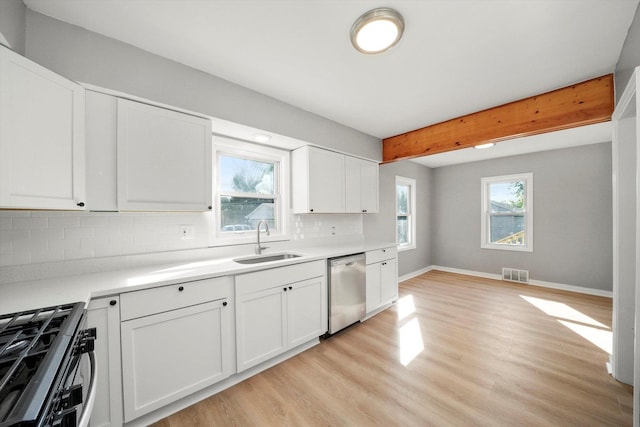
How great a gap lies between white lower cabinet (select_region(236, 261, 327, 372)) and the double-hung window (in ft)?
2.30

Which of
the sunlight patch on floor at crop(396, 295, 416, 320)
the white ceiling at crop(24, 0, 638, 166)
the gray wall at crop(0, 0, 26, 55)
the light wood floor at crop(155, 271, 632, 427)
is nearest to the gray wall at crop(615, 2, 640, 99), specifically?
the white ceiling at crop(24, 0, 638, 166)

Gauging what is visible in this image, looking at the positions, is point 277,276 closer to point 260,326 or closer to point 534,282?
point 260,326

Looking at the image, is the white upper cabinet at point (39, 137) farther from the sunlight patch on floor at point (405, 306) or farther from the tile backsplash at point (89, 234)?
the sunlight patch on floor at point (405, 306)

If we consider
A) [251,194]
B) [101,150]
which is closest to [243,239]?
[251,194]

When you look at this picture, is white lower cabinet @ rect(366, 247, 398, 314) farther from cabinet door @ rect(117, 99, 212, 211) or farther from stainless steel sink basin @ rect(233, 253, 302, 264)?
cabinet door @ rect(117, 99, 212, 211)

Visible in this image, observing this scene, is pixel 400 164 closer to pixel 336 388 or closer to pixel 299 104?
pixel 299 104

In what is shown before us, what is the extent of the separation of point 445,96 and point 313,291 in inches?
96.5

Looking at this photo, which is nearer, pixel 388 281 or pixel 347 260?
pixel 347 260

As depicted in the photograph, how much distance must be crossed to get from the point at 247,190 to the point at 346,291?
64.1 inches

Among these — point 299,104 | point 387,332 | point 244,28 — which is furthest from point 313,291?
point 244,28

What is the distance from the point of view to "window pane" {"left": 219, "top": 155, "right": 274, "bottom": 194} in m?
2.52

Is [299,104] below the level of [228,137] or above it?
above

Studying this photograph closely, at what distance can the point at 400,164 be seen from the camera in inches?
186

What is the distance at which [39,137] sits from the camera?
122cm
